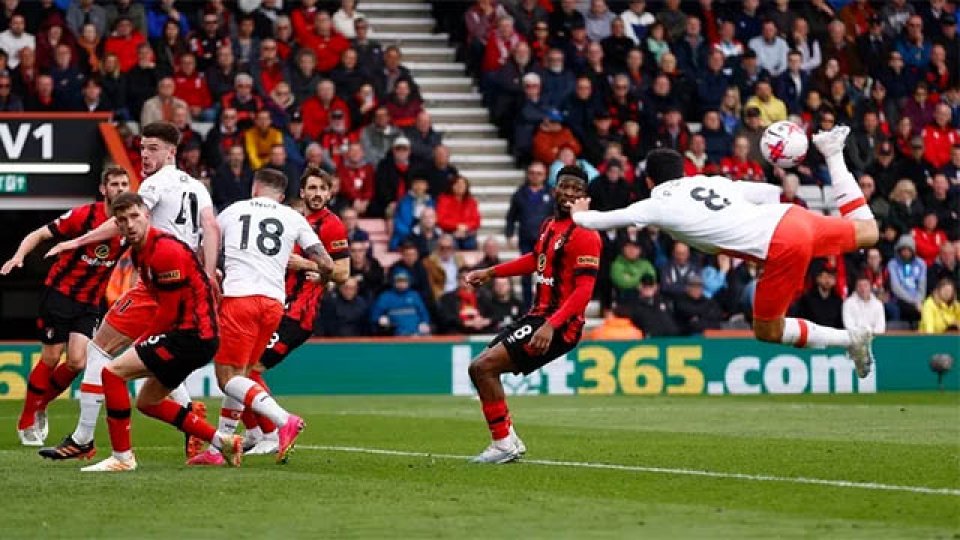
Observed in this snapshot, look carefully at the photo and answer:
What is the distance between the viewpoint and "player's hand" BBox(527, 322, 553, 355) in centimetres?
1362

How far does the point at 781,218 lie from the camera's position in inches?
552

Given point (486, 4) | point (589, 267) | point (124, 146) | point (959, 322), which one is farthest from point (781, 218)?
point (486, 4)

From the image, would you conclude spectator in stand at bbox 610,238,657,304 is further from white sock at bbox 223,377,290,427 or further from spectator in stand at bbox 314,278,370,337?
white sock at bbox 223,377,290,427

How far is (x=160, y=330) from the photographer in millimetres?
12875

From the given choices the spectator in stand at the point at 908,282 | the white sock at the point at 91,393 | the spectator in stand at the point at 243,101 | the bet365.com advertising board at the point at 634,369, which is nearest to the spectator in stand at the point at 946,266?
the spectator in stand at the point at 908,282

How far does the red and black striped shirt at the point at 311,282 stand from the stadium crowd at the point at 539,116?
952cm

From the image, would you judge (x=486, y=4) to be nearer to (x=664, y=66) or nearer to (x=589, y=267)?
(x=664, y=66)

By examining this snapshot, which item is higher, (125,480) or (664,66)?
(664,66)

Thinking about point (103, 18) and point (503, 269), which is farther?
point (103, 18)

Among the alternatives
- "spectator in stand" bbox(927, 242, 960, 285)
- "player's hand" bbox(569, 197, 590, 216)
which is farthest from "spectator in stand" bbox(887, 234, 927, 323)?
"player's hand" bbox(569, 197, 590, 216)

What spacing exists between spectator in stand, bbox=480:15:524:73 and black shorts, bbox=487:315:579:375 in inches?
639

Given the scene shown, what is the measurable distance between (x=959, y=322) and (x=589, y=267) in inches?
603

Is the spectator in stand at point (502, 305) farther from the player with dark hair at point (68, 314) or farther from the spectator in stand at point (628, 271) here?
the player with dark hair at point (68, 314)

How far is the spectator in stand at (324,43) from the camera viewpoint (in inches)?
1118
